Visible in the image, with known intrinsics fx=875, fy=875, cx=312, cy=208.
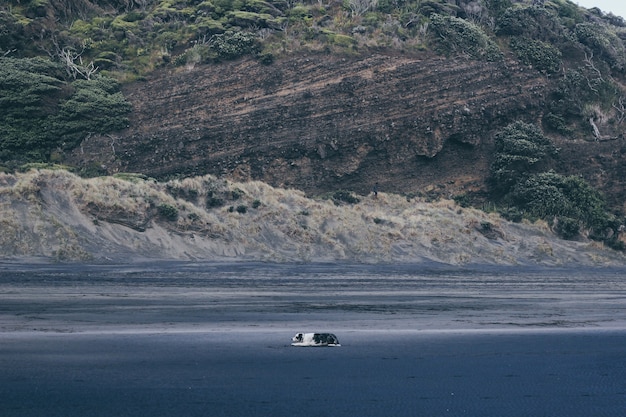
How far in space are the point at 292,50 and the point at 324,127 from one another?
675 centimetres

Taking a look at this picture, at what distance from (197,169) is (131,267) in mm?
22583

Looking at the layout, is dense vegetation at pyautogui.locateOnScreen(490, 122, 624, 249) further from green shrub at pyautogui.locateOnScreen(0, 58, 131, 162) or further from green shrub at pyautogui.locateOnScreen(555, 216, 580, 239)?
green shrub at pyautogui.locateOnScreen(0, 58, 131, 162)

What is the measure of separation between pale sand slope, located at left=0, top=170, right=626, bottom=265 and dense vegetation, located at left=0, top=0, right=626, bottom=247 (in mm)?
6512

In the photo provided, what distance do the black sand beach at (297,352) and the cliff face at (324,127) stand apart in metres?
29.5

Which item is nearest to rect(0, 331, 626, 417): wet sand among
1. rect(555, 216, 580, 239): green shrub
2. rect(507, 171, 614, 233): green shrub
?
rect(555, 216, 580, 239): green shrub

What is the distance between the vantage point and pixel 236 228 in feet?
136

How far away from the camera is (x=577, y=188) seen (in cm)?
5853

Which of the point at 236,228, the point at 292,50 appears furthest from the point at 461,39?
the point at 236,228

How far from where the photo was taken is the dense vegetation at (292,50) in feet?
187

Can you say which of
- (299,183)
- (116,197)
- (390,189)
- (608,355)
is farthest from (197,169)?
(608,355)

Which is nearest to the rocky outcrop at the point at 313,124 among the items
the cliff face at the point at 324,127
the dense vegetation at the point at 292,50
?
the cliff face at the point at 324,127

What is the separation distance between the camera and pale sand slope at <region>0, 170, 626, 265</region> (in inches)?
1423

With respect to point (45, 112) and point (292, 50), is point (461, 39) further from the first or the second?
point (45, 112)

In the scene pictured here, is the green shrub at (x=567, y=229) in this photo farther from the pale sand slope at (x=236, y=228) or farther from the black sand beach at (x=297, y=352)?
the black sand beach at (x=297, y=352)
